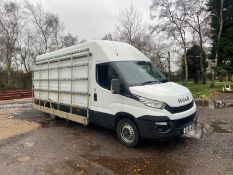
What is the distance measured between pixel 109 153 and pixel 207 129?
12.4ft

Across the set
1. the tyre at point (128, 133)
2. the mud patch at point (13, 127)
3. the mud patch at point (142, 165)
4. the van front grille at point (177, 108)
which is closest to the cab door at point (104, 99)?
the tyre at point (128, 133)

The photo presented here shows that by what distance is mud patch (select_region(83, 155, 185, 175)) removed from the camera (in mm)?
5346

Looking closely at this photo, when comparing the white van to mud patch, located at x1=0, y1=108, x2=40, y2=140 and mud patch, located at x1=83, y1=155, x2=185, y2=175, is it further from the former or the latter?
mud patch, located at x1=0, y1=108, x2=40, y2=140

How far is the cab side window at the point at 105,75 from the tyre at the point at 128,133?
114cm

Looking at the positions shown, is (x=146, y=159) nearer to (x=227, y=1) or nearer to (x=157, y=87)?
(x=157, y=87)

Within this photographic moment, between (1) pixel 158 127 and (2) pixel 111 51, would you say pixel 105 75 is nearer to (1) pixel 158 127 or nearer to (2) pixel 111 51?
(2) pixel 111 51

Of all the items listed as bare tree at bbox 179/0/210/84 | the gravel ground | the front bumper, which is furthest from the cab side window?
bare tree at bbox 179/0/210/84

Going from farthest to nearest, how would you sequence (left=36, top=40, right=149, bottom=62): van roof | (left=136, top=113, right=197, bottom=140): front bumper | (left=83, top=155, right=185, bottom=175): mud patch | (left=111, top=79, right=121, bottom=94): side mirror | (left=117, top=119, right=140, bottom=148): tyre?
(left=36, top=40, right=149, bottom=62): van roof, (left=111, top=79, right=121, bottom=94): side mirror, (left=117, top=119, right=140, bottom=148): tyre, (left=136, top=113, right=197, bottom=140): front bumper, (left=83, top=155, right=185, bottom=175): mud patch

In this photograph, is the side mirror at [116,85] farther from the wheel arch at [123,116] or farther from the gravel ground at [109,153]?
the gravel ground at [109,153]

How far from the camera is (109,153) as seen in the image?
6539 mm

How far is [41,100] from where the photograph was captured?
1205cm

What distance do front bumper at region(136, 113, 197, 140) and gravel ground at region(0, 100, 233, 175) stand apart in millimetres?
493

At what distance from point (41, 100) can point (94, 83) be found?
16.5 feet

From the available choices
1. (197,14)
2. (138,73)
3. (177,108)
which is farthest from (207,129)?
(197,14)
